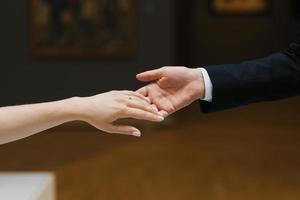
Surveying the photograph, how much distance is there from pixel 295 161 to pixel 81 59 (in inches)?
155

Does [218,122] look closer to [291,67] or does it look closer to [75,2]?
[75,2]

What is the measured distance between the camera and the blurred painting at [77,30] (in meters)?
9.57

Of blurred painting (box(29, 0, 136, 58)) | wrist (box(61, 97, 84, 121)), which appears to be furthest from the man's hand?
blurred painting (box(29, 0, 136, 58))

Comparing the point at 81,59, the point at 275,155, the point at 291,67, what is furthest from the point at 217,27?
the point at 291,67

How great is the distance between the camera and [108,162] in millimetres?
7328

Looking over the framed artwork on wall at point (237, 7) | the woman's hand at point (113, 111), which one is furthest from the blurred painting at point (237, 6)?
the woman's hand at point (113, 111)

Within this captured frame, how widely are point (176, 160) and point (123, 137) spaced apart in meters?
1.66

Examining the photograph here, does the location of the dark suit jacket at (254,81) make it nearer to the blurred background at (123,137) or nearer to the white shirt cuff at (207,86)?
the white shirt cuff at (207,86)

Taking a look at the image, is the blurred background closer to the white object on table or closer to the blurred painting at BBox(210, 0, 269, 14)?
the white object on table

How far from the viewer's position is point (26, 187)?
2.77m

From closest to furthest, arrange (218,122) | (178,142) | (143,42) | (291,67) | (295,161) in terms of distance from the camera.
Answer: (291,67) → (295,161) → (178,142) → (143,42) → (218,122)

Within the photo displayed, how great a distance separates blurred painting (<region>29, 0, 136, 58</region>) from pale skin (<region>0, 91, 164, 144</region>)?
7.10 meters

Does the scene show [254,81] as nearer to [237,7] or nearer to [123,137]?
[123,137]

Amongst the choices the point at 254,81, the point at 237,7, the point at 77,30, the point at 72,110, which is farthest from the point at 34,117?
the point at 237,7
